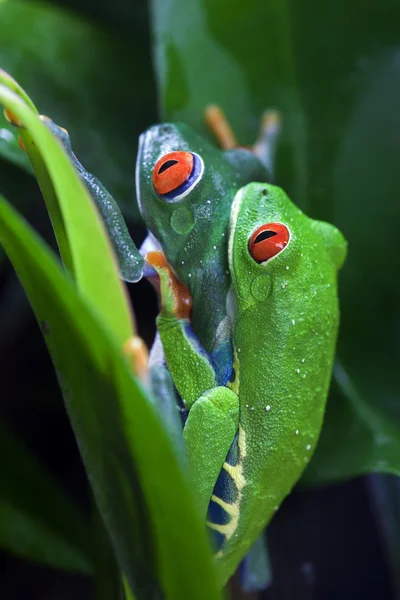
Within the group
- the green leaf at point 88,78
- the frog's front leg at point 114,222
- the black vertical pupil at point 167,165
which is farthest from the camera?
the green leaf at point 88,78

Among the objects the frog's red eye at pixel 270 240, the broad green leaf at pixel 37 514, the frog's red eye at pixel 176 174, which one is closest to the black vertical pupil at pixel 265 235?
the frog's red eye at pixel 270 240

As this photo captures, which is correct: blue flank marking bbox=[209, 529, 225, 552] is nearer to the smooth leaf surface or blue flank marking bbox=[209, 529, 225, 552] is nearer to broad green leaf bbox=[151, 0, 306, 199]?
the smooth leaf surface

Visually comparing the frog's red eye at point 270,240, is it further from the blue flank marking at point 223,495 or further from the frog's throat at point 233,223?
the blue flank marking at point 223,495

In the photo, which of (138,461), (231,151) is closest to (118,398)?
(138,461)

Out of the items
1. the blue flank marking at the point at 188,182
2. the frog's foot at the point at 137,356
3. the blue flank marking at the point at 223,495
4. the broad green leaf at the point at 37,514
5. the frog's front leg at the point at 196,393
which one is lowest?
the broad green leaf at the point at 37,514

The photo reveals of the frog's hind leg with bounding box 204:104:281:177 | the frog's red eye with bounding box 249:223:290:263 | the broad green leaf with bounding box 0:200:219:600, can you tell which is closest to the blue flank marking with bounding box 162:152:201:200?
the frog's red eye with bounding box 249:223:290:263

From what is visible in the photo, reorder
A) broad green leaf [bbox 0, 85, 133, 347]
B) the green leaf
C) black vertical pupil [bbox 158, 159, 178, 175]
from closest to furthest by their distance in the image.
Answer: broad green leaf [bbox 0, 85, 133, 347]
black vertical pupil [bbox 158, 159, 178, 175]
the green leaf

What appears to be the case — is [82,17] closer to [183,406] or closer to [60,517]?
[183,406]
